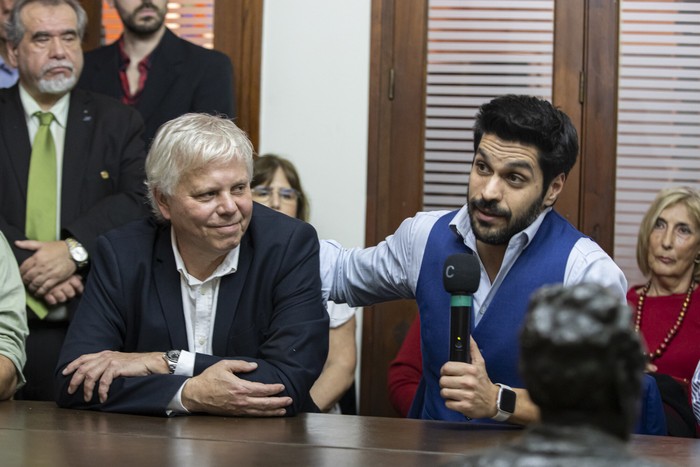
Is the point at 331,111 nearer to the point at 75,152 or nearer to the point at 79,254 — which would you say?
the point at 75,152

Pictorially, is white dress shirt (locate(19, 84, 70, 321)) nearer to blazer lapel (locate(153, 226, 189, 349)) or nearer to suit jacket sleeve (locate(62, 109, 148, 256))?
suit jacket sleeve (locate(62, 109, 148, 256))

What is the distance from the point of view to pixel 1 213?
131 inches

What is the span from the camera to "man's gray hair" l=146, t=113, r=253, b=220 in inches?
102

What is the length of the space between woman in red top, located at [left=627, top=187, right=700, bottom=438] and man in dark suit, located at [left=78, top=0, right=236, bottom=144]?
1.51 metres

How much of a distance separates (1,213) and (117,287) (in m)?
0.81

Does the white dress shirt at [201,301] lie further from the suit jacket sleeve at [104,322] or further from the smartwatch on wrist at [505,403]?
the smartwatch on wrist at [505,403]

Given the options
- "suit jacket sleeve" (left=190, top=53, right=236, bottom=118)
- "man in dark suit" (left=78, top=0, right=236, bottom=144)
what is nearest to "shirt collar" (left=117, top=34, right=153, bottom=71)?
"man in dark suit" (left=78, top=0, right=236, bottom=144)

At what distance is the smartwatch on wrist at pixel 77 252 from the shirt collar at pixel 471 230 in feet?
3.55

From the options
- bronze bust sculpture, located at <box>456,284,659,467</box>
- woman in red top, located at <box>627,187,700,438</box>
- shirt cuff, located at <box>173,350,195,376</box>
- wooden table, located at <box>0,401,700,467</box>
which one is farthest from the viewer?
woman in red top, located at <box>627,187,700,438</box>

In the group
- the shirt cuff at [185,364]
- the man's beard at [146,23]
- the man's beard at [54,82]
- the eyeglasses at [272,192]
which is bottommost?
the shirt cuff at [185,364]

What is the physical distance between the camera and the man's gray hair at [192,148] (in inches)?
102

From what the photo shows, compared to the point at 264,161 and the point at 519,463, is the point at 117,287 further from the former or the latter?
the point at 519,463

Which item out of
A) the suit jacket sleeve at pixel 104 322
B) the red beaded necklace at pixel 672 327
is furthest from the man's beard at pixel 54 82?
the red beaded necklace at pixel 672 327

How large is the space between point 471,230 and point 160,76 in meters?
1.55
